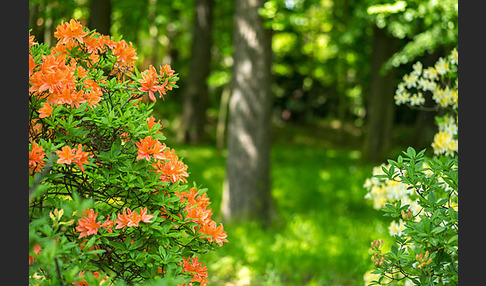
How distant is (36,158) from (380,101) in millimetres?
9780

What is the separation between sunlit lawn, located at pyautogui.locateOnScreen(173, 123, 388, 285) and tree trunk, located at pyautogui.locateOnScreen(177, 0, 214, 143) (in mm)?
2246

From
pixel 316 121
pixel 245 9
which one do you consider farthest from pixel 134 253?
pixel 316 121

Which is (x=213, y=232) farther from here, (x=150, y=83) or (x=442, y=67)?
(x=442, y=67)

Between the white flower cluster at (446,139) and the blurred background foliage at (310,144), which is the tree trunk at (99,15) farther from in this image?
the white flower cluster at (446,139)

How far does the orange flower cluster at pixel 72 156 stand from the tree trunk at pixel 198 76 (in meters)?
10.9

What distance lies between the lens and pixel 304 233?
6.78 metres

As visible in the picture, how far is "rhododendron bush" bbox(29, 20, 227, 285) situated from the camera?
191cm

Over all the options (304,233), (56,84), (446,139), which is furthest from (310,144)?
(56,84)

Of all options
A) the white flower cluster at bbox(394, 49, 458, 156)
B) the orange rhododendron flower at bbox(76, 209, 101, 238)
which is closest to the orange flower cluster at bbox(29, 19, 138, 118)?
the orange rhododendron flower at bbox(76, 209, 101, 238)

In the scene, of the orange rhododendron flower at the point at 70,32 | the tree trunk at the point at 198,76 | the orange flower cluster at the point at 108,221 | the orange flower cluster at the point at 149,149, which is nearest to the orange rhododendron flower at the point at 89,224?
the orange flower cluster at the point at 108,221

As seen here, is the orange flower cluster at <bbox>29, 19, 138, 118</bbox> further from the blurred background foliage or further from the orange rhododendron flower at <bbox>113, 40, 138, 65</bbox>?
the blurred background foliage

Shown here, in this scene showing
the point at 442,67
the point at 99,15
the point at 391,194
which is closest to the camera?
the point at 391,194

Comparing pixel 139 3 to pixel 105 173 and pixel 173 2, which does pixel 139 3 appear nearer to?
pixel 173 2

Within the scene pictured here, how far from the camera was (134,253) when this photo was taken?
199 centimetres
